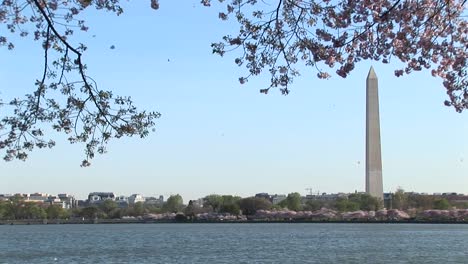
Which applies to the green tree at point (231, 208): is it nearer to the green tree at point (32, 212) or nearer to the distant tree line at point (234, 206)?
the distant tree line at point (234, 206)

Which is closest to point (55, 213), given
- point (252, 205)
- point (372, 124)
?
point (252, 205)

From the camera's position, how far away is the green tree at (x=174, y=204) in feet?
465

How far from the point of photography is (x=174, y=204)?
467 feet

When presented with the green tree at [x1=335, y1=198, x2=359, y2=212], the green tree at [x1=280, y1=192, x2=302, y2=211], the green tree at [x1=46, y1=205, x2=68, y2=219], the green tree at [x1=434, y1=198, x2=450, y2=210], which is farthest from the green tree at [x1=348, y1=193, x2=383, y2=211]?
the green tree at [x1=46, y1=205, x2=68, y2=219]

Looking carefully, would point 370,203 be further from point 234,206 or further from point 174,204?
point 174,204

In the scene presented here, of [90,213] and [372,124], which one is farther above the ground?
[372,124]

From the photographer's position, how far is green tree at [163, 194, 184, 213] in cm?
14175

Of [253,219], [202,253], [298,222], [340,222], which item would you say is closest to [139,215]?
[253,219]

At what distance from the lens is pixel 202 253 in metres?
34.1

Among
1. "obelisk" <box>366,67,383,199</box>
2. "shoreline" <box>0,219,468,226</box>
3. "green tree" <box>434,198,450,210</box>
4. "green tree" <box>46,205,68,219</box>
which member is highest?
"obelisk" <box>366,67,383,199</box>

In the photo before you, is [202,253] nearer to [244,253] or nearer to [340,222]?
[244,253]

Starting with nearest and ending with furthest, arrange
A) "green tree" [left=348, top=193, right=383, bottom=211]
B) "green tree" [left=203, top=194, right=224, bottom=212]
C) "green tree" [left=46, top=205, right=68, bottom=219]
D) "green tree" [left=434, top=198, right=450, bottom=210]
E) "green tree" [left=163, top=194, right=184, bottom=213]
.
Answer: "green tree" [left=348, top=193, right=383, bottom=211] → "green tree" [left=434, top=198, right=450, bottom=210] → "green tree" [left=203, top=194, right=224, bottom=212] → "green tree" [left=46, top=205, right=68, bottom=219] → "green tree" [left=163, top=194, right=184, bottom=213]

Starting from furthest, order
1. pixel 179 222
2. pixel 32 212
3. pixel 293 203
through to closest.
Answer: pixel 32 212, pixel 179 222, pixel 293 203

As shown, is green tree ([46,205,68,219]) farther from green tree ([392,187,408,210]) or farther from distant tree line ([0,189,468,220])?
green tree ([392,187,408,210])
